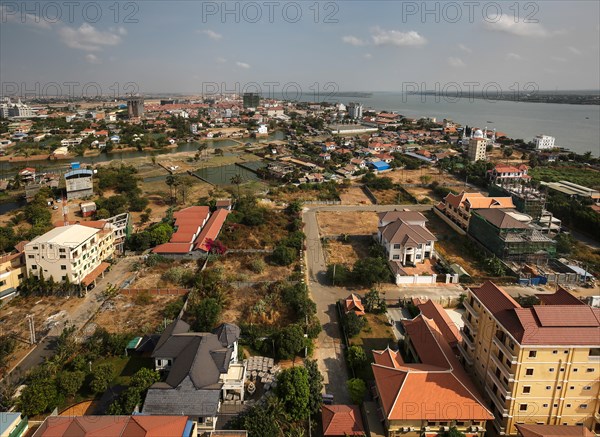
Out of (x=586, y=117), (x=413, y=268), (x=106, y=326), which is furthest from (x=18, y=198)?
(x=586, y=117)

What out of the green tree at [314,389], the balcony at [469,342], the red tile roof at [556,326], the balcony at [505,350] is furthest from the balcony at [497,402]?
the green tree at [314,389]

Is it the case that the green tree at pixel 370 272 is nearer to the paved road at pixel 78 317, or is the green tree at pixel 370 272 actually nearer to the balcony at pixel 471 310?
the balcony at pixel 471 310

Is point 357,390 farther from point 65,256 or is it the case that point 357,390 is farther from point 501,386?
point 65,256

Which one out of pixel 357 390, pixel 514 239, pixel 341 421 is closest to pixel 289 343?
pixel 357 390

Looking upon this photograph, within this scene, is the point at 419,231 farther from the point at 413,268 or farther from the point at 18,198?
the point at 18,198

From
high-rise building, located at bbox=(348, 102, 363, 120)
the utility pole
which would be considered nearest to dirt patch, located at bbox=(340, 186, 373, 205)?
the utility pole

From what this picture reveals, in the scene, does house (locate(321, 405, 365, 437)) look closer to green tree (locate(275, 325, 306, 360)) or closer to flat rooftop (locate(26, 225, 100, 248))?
green tree (locate(275, 325, 306, 360))
